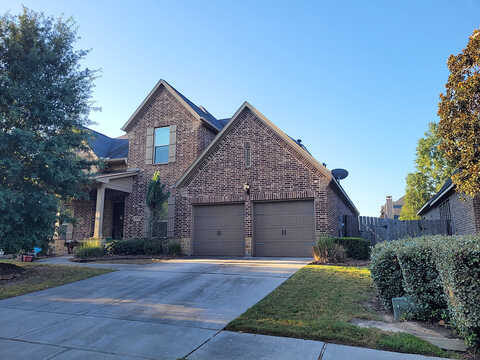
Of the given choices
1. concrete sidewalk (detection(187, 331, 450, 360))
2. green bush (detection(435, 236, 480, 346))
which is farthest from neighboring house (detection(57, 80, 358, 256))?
concrete sidewalk (detection(187, 331, 450, 360))

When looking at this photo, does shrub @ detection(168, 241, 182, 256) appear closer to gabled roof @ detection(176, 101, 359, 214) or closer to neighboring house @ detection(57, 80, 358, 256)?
neighboring house @ detection(57, 80, 358, 256)

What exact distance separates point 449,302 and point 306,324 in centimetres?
197

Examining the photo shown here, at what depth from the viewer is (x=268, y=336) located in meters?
4.68

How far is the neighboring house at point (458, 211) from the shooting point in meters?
13.5

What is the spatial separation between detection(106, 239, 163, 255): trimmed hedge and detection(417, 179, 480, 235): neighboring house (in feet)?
42.2

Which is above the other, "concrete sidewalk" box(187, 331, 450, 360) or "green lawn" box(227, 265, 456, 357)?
"green lawn" box(227, 265, 456, 357)

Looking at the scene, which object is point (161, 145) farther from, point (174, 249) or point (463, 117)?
point (463, 117)

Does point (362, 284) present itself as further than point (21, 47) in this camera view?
No

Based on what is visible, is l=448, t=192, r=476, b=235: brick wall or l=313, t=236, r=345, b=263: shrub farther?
l=448, t=192, r=476, b=235: brick wall

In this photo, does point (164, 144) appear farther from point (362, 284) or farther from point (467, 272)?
point (467, 272)

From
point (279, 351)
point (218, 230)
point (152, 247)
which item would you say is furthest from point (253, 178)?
point (279, 351)

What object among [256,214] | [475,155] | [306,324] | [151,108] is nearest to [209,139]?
[151,108]

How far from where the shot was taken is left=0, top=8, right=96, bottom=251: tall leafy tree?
945 centimetres

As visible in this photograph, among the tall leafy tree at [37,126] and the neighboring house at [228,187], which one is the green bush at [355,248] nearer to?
the neighboring house at [228,187]
